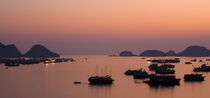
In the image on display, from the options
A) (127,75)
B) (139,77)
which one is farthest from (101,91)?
(127,75)

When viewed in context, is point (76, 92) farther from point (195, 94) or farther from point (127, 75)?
point (127, 75)

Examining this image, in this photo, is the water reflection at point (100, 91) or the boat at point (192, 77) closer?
the water reflection at point (100, 91)

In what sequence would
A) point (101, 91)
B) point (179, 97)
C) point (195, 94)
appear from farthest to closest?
point (101, 91) → point (195, 94) → point (179, 97)

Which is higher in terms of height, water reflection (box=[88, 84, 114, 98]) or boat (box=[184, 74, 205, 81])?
boat (box=[184, 74, 205, 81])

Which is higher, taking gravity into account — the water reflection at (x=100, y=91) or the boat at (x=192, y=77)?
the boat at (x=192, y=77)

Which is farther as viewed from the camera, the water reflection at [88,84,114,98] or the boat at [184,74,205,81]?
the boat at [184,74,205,81]

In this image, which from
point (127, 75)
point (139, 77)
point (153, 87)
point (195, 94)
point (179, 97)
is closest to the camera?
point (179, 97)

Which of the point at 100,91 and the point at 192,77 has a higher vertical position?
the point at 192,77

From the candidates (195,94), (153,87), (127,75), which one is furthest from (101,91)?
(127,75)

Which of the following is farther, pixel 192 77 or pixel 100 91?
pixel 192 77

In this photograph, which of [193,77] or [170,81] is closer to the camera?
[170,81]
